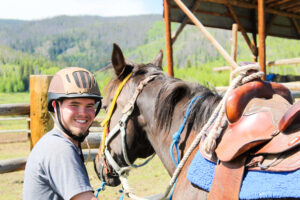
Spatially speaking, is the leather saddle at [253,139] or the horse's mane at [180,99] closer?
the leather saddle at [253,139]

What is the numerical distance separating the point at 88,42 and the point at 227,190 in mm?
77495

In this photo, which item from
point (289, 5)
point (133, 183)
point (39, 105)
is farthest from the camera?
point (289, 5)

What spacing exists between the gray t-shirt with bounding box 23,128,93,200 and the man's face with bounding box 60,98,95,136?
12 cm

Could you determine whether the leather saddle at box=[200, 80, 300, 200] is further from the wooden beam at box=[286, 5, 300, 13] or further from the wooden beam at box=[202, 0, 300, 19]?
the wooden beam at box=[286, 5, 300, 13]

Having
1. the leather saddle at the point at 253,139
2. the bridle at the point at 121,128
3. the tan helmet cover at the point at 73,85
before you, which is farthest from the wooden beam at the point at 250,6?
the tan helmet cover at the point at 73,85

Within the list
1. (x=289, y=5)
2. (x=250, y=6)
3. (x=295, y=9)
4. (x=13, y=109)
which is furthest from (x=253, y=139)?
(x=295, y=9)

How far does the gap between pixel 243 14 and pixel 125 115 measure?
18.2 ft

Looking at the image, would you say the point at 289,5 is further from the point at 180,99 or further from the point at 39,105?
the point at 39,105

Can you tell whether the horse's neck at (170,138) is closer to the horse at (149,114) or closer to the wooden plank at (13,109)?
the horse at (149,114)

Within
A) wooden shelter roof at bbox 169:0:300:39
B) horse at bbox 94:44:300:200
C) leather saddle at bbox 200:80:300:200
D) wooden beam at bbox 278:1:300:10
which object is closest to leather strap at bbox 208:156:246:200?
leather saddle at bbox 200:80:300:200

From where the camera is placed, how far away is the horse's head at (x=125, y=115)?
5.82 feet

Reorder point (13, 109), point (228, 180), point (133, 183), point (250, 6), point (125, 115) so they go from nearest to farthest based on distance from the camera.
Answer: point (228, 180), point (125, 115), point (13, 109), point (133, 183), point (250, 6)

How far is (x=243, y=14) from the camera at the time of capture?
6262mm

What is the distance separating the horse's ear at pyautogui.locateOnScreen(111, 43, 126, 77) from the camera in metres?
1.78
